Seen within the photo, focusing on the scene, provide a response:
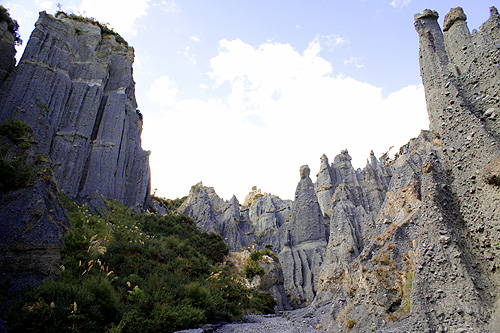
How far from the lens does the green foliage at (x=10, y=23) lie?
21359mm

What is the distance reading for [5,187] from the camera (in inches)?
385

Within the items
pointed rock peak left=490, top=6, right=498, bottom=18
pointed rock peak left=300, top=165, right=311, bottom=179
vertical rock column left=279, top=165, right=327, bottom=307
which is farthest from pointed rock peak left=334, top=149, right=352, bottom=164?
pointed rock peak left=490, top=6, right=498, bottom=18

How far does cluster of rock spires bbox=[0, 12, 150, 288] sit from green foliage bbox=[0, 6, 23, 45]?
673 millimetres

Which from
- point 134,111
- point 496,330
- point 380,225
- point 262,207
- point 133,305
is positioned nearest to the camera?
point 496,330

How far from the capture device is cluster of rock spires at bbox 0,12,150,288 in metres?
20.8

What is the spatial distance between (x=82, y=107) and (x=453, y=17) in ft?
84.8

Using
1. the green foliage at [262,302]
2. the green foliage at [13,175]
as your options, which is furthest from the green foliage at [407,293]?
the green foliage at [262,302]

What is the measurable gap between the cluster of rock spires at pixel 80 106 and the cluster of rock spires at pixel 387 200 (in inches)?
4.1

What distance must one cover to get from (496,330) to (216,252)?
67.6 feet

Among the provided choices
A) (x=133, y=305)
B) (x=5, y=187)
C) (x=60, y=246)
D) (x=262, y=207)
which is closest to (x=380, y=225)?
(x=133, y=305)

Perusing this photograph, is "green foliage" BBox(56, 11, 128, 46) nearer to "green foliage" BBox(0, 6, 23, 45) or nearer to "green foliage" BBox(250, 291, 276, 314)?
"green foliage" BBox(0, 6, 23, 45)

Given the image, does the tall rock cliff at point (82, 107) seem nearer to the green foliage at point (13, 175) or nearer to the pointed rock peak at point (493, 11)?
the green foliage at point (13, 175)

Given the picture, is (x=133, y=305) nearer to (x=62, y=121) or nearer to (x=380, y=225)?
(x=380, y=225)

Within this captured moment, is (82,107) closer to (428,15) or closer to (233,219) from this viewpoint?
(233,219)
